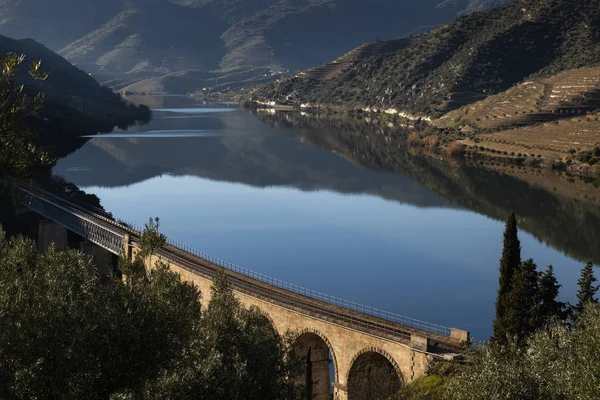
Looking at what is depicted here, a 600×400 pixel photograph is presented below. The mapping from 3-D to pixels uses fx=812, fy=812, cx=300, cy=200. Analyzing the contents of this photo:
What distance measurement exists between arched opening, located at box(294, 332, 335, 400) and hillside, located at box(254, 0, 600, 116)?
337 feet

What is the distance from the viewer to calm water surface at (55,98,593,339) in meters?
43.2

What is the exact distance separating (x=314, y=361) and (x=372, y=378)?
278 centimetres

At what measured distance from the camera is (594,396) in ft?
52.1

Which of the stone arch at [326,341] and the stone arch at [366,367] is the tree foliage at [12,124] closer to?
the stone arch at [366,367]

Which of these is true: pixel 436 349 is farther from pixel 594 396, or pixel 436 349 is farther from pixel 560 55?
pixel 560 55

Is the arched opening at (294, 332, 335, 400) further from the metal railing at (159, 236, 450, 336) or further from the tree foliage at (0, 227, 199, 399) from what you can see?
the tree foliage at (0, 227, 199, 399)

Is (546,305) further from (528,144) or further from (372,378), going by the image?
(528,144)

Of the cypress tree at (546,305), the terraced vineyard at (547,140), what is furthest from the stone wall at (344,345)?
the terraced vineyard at (547,140)

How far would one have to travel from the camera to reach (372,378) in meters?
26.3

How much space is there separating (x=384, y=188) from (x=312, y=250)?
2784 cm

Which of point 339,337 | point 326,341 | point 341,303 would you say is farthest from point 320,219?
point 339,337

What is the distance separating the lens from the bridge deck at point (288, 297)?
85.0ft

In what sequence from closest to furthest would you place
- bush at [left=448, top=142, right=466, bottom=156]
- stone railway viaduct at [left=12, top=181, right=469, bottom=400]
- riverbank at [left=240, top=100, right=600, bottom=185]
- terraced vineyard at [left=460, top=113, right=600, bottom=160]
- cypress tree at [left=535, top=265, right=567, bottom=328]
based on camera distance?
stone railway viaduct at [left=12, top=181, right=469, bottom=400]
cypress tree at [left=535, top=265, right=567, bottom=328]
riverbank at [left=240, top=100, right=600, bottom=185]
terraced vineyard at [left=460, top=113, right=600, bottom=160]
bush at [left=448, top=142, right=466, bottom=156]

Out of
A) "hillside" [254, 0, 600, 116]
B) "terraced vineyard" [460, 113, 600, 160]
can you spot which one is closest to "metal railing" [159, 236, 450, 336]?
"terraced vineyard" [460, 113, 600, 160]
